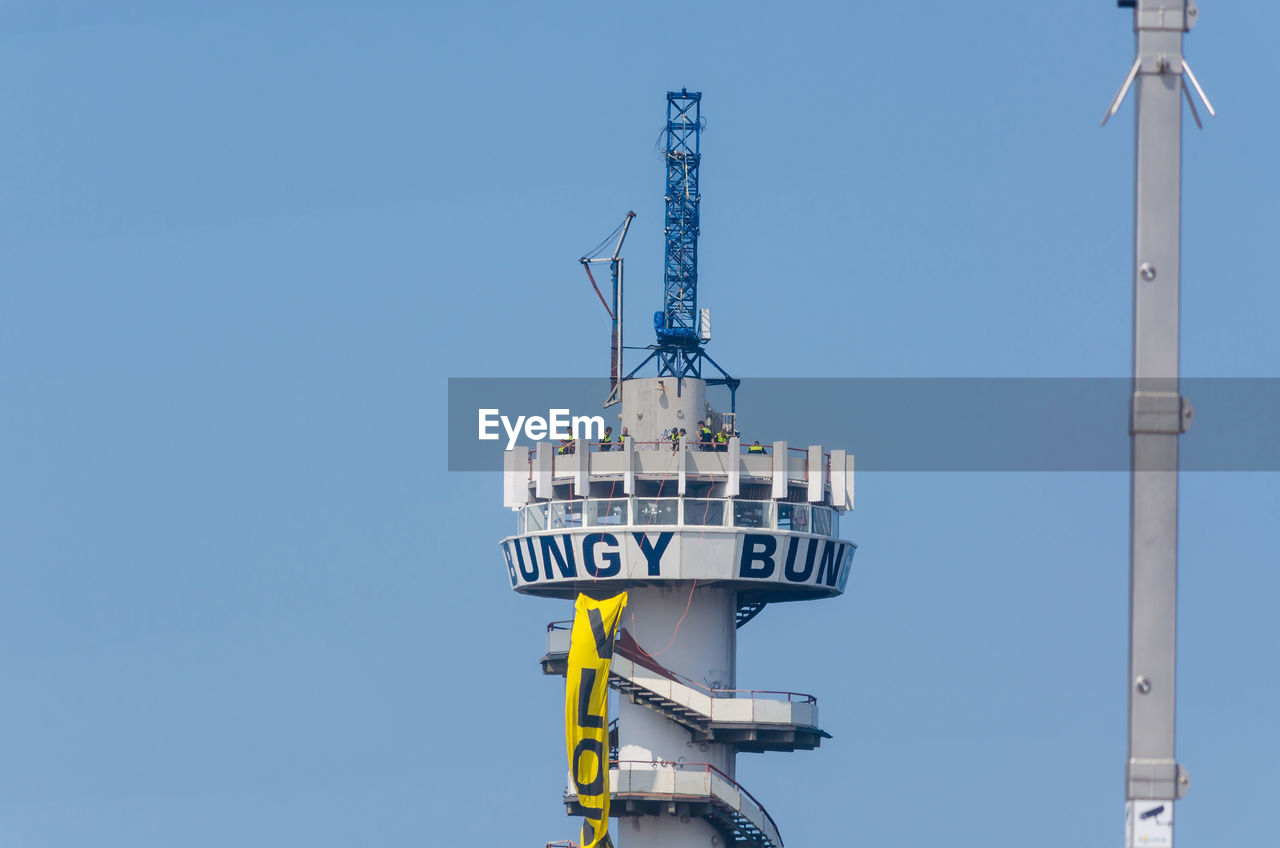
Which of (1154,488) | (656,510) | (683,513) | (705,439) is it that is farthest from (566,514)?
(1154,488)

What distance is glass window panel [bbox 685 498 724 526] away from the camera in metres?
110

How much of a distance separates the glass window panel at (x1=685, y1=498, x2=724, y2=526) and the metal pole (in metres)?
74.4

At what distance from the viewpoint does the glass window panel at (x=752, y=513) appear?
362 feet

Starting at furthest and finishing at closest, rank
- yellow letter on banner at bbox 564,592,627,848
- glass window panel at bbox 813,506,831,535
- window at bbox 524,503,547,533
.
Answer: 1. window at bbox 524,503,547,533
2. glass window panel at bbox 813,506,831,535
3. yellow letter on banner at bbox 564,592,627,848

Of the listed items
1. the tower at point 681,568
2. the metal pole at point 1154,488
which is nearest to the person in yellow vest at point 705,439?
the tower at point 681,568

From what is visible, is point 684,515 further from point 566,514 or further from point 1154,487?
point 1154,487

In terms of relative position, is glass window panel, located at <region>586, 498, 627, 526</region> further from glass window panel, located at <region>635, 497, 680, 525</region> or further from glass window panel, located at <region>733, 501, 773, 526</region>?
glass window panel, located at <region>733, 501, 773, 526</region>

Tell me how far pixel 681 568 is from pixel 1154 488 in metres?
74.4

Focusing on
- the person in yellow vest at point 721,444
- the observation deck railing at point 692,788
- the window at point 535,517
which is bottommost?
the observation deck railing at point 692,788

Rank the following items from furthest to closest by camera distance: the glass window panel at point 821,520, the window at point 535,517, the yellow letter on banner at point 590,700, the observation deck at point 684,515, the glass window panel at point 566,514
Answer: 1. the window at point 535,517
2. the glass window panel at point 821,520
3. the glass window panel at point 566,514
4. the observation deck at point 684,515
5. the yellow letter on banner at point 590,700

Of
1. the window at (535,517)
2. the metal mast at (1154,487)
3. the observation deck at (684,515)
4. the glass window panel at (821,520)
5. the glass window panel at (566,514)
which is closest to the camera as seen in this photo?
the metal mast at (1154,487)

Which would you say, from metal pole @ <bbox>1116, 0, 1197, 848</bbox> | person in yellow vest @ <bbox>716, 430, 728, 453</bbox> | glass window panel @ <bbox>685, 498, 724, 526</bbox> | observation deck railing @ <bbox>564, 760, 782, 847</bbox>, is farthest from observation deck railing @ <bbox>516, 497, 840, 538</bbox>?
metal pole @ <bbox>1116, 0, 1197, 848</bbox>

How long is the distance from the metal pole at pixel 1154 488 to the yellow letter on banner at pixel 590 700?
71689mm

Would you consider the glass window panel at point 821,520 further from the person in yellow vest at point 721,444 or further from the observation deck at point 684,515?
the person in yellow vest at point 721,444
